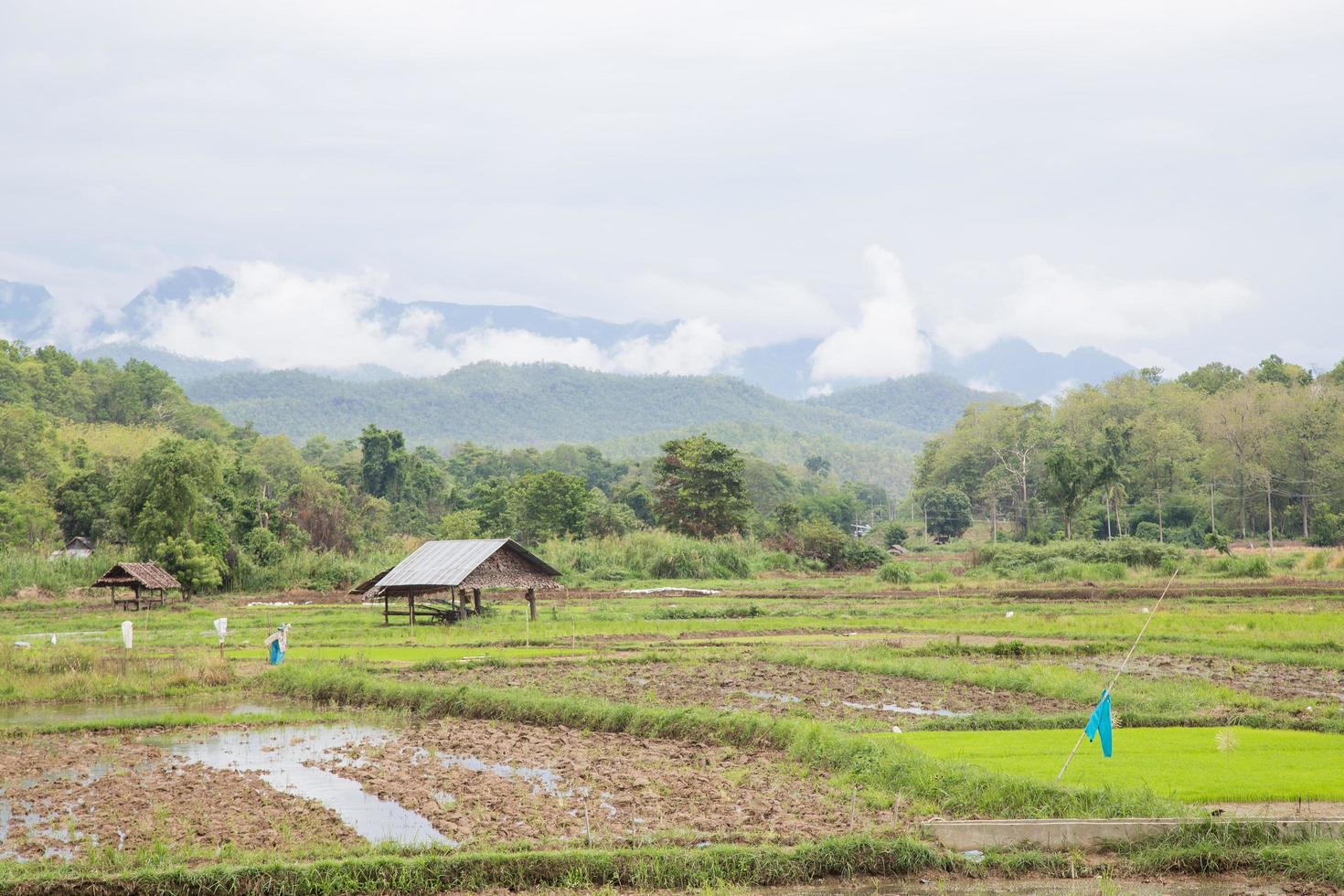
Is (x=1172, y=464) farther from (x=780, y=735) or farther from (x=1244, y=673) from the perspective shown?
(x=780, y=735)

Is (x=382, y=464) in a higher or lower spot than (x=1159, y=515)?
higher

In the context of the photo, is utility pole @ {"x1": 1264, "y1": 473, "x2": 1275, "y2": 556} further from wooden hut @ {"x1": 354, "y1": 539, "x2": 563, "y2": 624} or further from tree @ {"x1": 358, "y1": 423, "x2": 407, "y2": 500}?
tree @ {"x1": 358, "y1": 423, "x2": 407, "y2": 500}

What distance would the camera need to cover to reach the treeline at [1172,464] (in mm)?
70750

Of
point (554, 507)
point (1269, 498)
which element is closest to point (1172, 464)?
point (1269, 498)

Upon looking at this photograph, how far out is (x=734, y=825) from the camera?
11.3 meters

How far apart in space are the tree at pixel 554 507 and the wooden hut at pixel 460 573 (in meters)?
28.4

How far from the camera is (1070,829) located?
10.7 meters

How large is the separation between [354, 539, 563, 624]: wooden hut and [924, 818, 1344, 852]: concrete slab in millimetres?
22042

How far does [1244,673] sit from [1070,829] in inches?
492

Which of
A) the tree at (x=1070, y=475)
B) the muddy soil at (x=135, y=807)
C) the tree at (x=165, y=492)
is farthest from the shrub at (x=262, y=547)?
the tree at (x=1070, y=475)

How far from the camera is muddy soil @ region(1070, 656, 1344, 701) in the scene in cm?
1898

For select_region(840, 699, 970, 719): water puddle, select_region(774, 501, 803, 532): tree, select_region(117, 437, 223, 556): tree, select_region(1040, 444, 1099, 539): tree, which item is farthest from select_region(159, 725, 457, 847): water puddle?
select_region(1040, 444, 1099, 539): tree

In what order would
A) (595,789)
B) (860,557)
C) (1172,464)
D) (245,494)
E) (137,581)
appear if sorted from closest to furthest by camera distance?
(595,789) → (137,581) → (245,494) → (860,557) → (1172,464)

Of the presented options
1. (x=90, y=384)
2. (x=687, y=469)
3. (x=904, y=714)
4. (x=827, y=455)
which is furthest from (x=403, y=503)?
(x=827, y=455)
